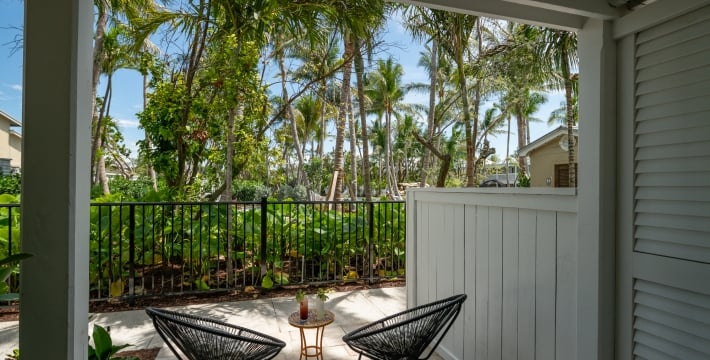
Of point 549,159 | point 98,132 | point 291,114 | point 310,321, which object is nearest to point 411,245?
point 310,321

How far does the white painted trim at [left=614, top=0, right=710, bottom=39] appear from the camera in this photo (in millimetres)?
1112

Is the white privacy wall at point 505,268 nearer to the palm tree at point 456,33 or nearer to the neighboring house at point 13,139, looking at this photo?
the neighboring house at point 13,139

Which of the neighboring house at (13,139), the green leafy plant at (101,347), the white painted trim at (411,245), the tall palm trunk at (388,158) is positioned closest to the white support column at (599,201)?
the white painted trim at (411,245)

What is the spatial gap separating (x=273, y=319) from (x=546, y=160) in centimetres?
763

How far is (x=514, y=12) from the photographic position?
1.44 meters

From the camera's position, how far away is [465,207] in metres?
2.20

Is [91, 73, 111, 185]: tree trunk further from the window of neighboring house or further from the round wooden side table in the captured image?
the window of neighboring house

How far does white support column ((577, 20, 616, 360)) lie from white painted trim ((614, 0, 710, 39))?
0.05 m

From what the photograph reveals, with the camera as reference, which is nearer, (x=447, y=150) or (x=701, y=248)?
(x=701, y=248)

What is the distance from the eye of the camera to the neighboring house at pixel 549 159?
7.47m

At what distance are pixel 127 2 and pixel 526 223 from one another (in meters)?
5.01

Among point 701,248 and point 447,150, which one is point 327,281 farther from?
point 447,150

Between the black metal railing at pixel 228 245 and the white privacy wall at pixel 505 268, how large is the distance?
1.79m

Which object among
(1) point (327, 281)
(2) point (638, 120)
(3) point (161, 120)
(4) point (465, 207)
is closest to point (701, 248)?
(2) point (638, 120)
